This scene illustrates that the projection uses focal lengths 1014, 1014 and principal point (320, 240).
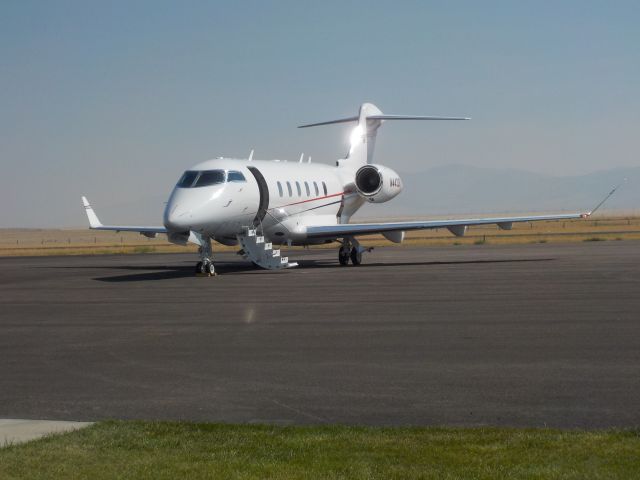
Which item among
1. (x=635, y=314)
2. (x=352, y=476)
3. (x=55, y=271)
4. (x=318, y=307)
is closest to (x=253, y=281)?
(x=318, y=307)

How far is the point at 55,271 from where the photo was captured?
3412cm

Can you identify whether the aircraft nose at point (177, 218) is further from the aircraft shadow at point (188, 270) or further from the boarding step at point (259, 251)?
the boarding step at point (259, 251)

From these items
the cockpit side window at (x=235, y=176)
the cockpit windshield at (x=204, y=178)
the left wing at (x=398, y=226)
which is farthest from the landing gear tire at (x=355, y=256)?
the cockpit windshield at (x=204, y=178)

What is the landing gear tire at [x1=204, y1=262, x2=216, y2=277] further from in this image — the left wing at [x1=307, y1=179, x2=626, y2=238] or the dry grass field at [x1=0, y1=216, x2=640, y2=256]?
the dry grass field at [x1=0, y1=216, x2=640, y2=256]

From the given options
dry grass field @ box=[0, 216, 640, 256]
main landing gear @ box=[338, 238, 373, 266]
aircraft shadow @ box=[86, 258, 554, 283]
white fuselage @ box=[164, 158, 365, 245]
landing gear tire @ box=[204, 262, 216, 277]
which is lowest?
dry grass field @ box=[0, 216, 640, 256]

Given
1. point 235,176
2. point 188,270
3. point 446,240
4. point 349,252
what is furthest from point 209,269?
point 446,240

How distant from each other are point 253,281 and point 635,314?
12651 mm

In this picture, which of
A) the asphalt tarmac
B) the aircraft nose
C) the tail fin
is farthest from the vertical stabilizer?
the asphalt tarmac

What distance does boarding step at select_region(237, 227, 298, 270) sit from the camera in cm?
3123

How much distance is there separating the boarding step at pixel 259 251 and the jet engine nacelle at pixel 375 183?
6853mm

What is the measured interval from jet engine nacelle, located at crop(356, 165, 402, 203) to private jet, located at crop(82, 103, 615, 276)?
0.04m

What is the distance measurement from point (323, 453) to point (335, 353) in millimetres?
5199

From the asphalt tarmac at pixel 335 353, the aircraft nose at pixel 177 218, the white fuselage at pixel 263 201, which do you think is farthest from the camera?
the white fuselage at pixel 263 201

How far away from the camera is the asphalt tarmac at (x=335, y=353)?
8.83 metres
